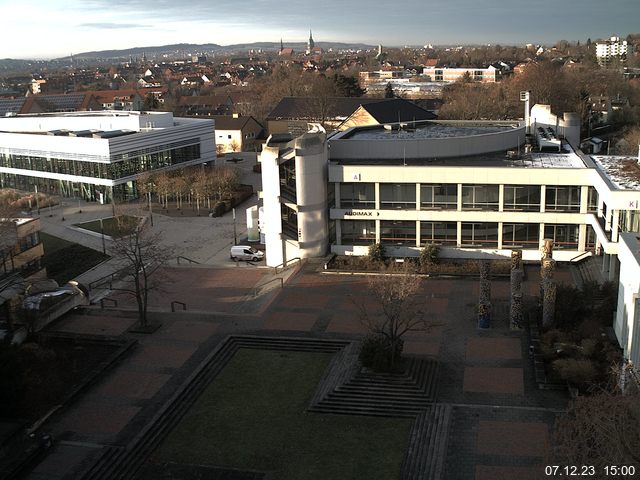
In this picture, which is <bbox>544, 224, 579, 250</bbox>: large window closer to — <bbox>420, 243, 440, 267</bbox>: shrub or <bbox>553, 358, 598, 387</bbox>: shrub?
<bbox>420, 243, 440, 267</bbox>: shrub

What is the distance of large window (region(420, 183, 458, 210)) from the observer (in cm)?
3900

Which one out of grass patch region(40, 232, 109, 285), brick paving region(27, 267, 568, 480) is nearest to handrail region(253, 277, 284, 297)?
brick paving region(27, 267, 568, 480)

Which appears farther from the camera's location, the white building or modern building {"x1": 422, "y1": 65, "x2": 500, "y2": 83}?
modern building {"x1": 422, "y1": 65, "x2": 500, "y2": 83}

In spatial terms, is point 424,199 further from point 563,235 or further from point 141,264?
point 141,264

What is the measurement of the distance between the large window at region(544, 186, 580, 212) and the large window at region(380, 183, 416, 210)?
23.6ft

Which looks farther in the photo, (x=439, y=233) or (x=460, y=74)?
(x=460, y=74)

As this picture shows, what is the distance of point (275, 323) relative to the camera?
31391 millimetres

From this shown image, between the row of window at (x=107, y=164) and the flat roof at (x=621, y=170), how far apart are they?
126 feet

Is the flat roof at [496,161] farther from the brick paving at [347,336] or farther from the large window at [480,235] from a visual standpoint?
the brick paving at [347,336]

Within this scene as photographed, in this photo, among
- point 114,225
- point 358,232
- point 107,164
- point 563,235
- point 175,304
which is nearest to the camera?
point 175,304

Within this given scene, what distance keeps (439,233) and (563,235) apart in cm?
661

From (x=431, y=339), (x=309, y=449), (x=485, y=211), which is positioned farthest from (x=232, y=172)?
(x=309, y=449)

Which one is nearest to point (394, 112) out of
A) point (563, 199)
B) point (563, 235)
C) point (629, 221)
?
point (563, 199)

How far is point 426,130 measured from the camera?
162 feet
